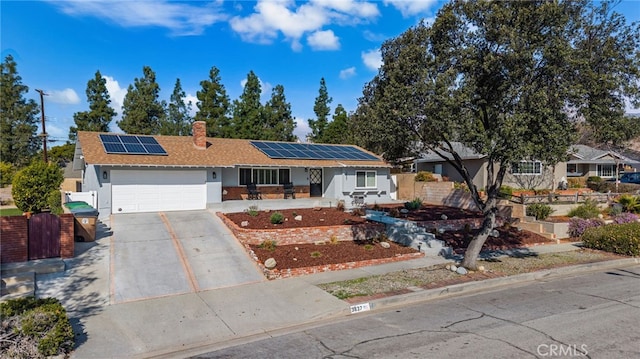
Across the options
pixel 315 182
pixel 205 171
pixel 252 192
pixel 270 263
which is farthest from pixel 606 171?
pixel 270 263

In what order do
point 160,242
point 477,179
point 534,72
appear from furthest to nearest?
point 477,179 → point 160,242 → point 534,72

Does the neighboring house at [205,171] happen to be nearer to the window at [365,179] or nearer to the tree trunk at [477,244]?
the window at [365,179]

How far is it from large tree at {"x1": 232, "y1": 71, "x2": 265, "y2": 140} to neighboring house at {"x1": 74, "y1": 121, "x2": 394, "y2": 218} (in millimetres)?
15855

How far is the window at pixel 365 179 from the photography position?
2470cm

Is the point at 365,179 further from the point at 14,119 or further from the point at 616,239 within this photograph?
the point at 14,119

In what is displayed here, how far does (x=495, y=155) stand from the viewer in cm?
1086

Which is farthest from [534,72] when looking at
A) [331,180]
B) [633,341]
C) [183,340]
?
[331,180]

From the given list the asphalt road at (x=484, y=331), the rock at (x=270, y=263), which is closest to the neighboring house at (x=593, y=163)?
the asphalt road at (x=484, y=331)

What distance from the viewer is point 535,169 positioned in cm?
2977

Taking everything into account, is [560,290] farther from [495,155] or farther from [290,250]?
[290,250]

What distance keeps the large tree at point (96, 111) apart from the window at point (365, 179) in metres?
29.0

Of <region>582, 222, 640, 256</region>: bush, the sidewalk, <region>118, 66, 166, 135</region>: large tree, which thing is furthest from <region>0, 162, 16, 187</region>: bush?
<region>582, 222, 640, 256</region>: bush

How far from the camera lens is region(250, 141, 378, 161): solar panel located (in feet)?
79.0

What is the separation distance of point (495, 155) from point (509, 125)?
956 mm
